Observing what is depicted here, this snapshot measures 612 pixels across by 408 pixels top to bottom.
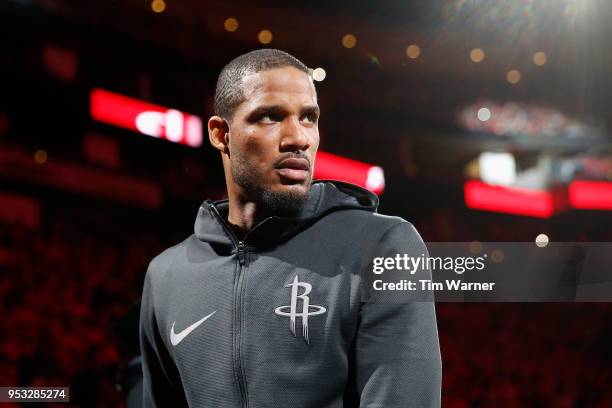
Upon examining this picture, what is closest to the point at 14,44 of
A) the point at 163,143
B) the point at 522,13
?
the point at 163,143

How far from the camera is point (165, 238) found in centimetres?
564

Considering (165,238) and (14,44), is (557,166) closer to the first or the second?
(165,238)

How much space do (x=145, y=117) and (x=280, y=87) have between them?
450 centimetres

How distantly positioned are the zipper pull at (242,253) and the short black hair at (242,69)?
26 cm

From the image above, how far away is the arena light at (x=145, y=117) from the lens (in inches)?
219

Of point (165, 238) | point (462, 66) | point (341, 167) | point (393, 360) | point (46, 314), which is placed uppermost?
point (462, 66)

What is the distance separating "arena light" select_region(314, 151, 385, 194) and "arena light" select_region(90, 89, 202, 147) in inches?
41.3

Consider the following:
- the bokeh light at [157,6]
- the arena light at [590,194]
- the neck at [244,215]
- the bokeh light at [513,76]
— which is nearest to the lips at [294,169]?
the neck at [244,215]

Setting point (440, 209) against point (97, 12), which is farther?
point (440, 209)

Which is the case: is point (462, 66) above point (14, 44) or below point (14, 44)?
above

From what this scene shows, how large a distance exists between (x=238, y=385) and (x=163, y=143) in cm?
471

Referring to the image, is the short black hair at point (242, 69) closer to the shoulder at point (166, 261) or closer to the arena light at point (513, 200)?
the shoulder at point (166, 261)

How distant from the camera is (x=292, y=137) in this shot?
135 centimetres

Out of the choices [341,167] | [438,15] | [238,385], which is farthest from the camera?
[341,167]
